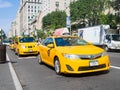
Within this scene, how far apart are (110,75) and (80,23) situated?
1862 inches

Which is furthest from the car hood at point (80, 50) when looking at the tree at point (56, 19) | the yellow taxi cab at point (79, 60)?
the tree at point (56, 19)

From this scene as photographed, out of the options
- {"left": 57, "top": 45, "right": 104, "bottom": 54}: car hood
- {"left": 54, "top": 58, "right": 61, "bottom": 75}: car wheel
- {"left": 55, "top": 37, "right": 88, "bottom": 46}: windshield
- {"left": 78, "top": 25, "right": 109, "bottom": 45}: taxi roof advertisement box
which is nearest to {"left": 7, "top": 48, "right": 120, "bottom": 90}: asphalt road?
{"left": 54, "top": 58, "right": 61, "bottom": 75}: car wheel

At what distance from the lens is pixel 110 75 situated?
385 inches

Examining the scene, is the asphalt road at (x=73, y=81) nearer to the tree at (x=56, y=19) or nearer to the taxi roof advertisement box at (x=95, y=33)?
the taxi roof advertisement box at (x=95, y=33)

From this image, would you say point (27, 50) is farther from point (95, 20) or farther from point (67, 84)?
point (95, 20)

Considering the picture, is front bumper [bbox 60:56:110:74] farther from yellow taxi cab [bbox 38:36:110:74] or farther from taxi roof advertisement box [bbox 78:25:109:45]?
taxi roof advertisement box [bbox 78:25:109:45]

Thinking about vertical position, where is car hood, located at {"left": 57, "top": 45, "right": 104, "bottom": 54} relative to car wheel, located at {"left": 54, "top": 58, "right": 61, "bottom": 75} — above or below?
above

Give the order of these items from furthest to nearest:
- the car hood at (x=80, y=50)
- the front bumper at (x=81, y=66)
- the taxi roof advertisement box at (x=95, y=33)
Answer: the taxi roof advertisement box at (x=95, y=33)
the car hood at (x=80, y=50)
the front bumper at (x=81, y=66)

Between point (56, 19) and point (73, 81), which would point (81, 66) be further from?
point (56, 19)

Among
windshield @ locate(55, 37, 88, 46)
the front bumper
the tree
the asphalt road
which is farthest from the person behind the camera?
the tree

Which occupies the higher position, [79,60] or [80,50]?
[80,50]

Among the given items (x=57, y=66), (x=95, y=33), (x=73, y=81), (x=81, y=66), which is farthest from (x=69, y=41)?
(x=95, y=33)

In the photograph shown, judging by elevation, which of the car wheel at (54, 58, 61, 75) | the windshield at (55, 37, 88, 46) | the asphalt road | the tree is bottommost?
the asphalt road

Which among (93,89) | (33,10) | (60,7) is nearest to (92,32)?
(93,89)
